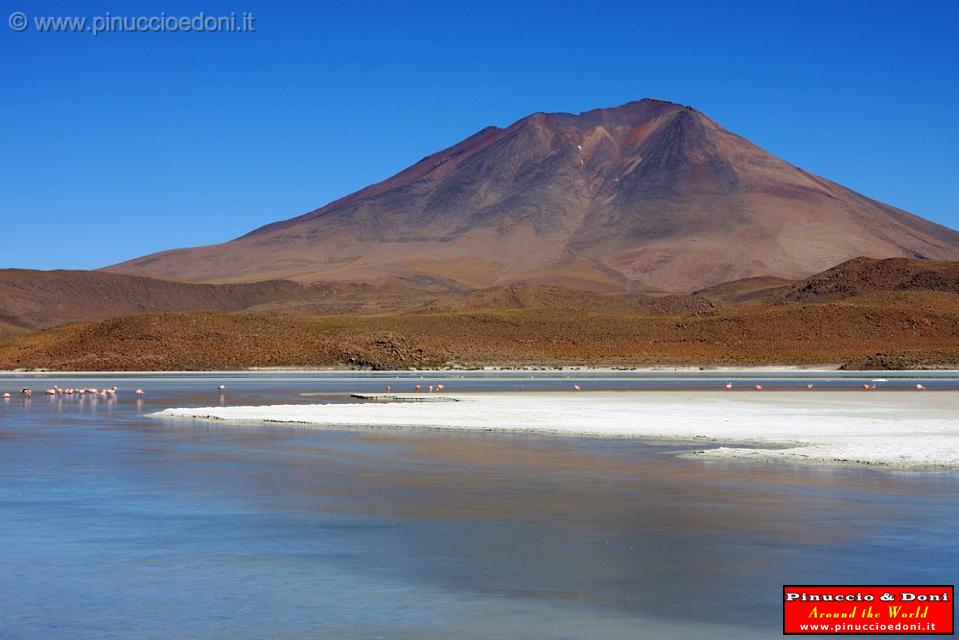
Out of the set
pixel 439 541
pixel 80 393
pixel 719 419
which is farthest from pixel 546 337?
pixel 439 541

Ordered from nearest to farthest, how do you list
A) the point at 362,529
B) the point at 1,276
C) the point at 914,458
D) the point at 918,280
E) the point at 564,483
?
the point at 362,529 < the point at 564,483 < the point at 914,458 < the point at 918,280 < the point at 1,276

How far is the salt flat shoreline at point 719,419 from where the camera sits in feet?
75.6

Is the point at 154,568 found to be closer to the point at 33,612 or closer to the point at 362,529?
the point at 33,612

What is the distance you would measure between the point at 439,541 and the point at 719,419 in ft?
62.3

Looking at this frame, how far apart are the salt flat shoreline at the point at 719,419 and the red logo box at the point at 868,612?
1057cm

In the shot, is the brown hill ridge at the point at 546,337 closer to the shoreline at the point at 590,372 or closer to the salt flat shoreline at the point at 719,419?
the shoreline at the point at 590,372

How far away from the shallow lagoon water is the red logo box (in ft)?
0.83

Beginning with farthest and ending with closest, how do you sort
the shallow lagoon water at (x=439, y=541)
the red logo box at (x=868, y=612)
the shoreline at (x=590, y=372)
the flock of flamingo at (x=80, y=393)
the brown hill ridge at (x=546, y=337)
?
1. the brown hill ridge at (x=546, y=337)
2. the shoreline at (x=590, y=372)
3. the flock of flamingo at (x=80, y=393)
4. the shallow lagoon water at (x=439, y=541)
5. the red logo box at (x=868, y=612)

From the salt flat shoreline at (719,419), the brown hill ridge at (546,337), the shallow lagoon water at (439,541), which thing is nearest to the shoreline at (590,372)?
the brown hill ridge at (546,337)

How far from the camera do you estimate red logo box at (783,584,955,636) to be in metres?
9.90

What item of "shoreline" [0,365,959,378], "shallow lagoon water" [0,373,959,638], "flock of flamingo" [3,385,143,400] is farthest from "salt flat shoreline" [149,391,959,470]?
"shoreline" [0,365,959,378]

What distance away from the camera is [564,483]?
19.0 metres

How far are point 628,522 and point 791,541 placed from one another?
7.16 ft

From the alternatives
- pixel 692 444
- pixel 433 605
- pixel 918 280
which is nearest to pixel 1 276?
pixel 918 280
